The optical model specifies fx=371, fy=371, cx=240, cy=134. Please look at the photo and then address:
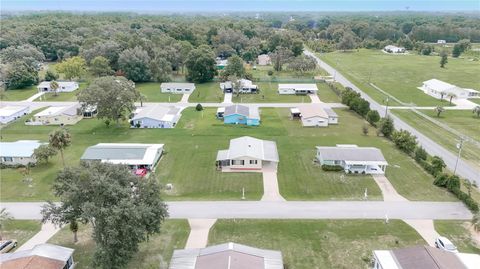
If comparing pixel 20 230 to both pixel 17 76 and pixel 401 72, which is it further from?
pixel 401 72

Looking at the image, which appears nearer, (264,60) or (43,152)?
(43,152)

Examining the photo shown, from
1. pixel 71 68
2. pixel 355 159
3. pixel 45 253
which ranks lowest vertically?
pixel 45 253

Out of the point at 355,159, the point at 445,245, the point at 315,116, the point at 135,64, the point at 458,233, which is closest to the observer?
the point at 445,245

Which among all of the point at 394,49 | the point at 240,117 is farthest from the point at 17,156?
the point at 394,49

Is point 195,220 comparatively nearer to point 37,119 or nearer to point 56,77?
point 37,119

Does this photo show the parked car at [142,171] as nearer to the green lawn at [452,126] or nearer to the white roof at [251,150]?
the white roof at [251,150]

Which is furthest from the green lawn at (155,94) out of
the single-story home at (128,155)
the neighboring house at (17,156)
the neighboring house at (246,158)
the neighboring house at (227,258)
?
the neighboring house at (227,258)

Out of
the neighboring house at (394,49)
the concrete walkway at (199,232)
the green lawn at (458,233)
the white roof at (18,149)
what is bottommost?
the concrete walkway at (199,232)
